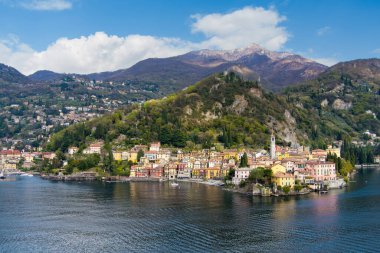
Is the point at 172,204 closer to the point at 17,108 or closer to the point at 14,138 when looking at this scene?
the point at 14,138

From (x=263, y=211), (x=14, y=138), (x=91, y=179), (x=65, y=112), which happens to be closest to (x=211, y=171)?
(x=91, y=179)

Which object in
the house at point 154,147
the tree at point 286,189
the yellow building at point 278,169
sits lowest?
the tree at point 286,189

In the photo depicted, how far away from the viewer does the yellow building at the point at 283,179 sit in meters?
57.2

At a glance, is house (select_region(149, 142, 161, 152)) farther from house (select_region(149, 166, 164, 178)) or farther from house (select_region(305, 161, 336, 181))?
house (select_region(305, 161, 336, 181))

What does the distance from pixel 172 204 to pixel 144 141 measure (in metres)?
46.2

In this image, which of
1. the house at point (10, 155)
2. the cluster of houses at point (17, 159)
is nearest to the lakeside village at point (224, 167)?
the cluster of houses at point (17, 159)

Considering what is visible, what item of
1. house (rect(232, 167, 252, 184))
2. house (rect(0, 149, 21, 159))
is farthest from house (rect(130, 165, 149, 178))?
house (rect(0, 149, 21, 159))

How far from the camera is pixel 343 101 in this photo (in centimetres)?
16625

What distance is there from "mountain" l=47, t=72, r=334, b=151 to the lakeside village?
15.2 ft

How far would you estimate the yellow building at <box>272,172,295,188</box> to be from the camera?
5716cm

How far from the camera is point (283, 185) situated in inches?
2248

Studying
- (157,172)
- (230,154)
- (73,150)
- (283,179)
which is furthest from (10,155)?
(283,179)

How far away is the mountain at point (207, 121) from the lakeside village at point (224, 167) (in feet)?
15.2

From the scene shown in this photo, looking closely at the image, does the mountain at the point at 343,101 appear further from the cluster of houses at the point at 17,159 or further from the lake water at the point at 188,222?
the lake water at the point at 188,222
